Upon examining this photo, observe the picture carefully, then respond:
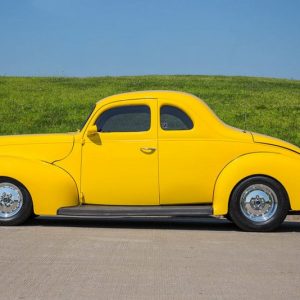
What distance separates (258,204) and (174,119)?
1.54 meters

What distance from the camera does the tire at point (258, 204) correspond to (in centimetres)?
805

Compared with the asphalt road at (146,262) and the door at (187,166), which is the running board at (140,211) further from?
the asphalt road at (146,262)

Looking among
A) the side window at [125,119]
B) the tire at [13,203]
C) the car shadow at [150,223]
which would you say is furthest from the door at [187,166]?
the tire at [13,203]

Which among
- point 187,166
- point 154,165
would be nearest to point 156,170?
point 154,165

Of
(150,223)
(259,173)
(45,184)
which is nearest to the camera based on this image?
(259,173)

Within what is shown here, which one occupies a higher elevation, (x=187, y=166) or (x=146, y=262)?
(x=187, y=166)

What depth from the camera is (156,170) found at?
8.16 meters

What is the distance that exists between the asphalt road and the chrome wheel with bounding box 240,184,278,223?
0.26 meters

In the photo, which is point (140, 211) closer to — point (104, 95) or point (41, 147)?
point (41, 147)

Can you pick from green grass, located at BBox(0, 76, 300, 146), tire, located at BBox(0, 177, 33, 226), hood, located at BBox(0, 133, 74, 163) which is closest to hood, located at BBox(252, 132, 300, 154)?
hood, located at BBox(0, 133, 74, 163)

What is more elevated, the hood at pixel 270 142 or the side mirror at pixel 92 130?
the side mirror at pixel 92 130

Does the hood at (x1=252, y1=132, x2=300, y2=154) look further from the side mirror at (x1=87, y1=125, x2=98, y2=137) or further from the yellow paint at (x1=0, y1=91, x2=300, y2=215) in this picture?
the side mirror at (x1=87, y1=125, x2=98, y2=137)

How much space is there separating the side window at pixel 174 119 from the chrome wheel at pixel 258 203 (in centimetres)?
114

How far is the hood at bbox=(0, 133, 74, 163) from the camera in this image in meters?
8.33
